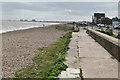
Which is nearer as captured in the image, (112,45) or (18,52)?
(112,45)

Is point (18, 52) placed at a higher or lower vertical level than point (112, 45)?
lower

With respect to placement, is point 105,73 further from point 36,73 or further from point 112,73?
point 36,73

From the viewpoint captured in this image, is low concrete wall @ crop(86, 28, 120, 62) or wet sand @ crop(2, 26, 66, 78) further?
low concrete wall @ crop(86, 28, 120, 62)

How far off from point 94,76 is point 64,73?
2.84ft

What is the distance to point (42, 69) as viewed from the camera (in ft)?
21.0

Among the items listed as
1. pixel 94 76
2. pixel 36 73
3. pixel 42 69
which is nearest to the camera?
pixel 94 76

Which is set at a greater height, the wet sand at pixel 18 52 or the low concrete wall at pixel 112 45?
the low concrete wall at pixel 112 45

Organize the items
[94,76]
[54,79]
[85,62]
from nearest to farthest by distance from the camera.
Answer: [54,79]
[94,76]
[85,62]

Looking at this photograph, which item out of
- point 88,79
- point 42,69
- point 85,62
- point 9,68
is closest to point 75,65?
point 85,62

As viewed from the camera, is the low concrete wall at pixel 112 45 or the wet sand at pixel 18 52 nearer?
the wet sand at pixel 18 52

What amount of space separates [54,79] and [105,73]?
1647 millimetres

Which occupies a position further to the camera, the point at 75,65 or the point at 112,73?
the point at 75,65

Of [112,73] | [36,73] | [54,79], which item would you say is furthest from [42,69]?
[112,73]

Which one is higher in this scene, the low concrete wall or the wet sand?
the low concrete wall
